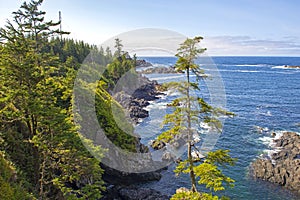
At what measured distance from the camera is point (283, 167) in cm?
3153

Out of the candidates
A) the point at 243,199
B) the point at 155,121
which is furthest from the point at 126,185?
the point at 155,121

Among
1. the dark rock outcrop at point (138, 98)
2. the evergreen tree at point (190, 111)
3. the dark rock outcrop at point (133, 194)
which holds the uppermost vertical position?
the evergreen tree at point (190, 111)

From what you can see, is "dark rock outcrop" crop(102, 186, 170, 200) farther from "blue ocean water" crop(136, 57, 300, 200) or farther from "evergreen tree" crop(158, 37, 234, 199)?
"evergreen tree" crop(158, 37, 234, 199)

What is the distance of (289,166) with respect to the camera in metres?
31.5

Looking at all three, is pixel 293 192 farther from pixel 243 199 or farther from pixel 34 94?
pixel 34 94

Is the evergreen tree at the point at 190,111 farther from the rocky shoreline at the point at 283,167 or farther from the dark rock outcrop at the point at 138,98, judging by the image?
the dark rock outcrop at the point at 138,98

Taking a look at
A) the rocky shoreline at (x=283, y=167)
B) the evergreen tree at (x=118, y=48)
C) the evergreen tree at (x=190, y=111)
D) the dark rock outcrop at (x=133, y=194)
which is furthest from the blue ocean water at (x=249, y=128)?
the evergreen tree at (x=118, y=48)

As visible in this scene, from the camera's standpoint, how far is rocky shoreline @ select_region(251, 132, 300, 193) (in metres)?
29.3

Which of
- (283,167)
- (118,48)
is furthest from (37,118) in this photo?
(118,48)

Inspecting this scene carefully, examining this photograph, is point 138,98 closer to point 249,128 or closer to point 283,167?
point 249,128

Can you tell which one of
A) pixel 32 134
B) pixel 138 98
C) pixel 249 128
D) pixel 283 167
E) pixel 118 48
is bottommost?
pixel 283 167

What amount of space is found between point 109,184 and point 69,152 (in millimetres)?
14915

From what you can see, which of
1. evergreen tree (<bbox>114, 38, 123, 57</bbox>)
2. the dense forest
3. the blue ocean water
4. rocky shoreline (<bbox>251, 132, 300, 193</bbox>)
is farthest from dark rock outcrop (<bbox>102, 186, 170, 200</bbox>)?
evergreen tree (<bbox>114, 38, 123, 57</bbox>)

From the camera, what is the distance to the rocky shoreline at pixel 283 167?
96.1 ft
